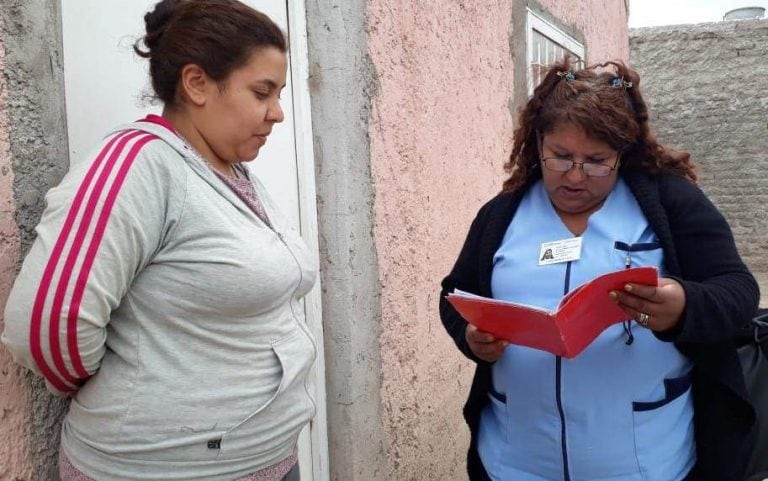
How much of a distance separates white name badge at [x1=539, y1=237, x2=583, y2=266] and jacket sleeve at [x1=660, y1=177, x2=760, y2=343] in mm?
230

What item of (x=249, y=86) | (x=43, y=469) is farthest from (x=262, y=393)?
(x=249, y=86)

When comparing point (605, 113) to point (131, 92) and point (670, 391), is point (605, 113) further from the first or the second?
point (131, 92)

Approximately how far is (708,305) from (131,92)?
1.49m

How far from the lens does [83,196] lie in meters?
1.17

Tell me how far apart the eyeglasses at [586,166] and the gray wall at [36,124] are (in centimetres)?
114

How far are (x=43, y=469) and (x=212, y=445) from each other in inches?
14.9

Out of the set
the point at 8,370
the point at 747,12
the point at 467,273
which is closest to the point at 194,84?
the point at 8,370

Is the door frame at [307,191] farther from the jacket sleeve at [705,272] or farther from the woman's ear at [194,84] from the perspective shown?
the jacket sleeve at [705,272]

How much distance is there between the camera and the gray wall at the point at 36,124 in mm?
1334

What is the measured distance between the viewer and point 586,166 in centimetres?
168

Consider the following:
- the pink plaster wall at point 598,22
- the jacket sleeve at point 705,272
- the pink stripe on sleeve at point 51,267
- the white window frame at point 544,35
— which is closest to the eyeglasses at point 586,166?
the jacket sleeve at point 705,272

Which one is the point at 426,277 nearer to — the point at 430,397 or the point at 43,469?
the point at 430,397

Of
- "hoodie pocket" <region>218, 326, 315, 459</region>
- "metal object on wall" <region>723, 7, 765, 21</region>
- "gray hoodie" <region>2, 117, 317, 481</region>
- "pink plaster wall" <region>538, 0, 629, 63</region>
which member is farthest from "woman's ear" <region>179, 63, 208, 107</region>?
"metal object on wall" <region>723, 7, 765, 21</region>

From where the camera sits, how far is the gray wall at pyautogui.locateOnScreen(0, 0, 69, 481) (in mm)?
1334
